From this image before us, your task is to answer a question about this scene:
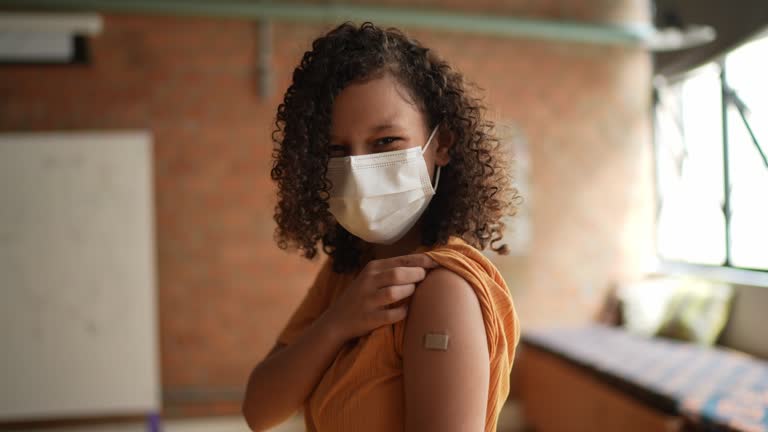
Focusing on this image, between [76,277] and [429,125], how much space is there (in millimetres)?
3373

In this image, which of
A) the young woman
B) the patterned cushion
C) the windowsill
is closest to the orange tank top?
the young woman

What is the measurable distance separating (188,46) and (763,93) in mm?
3764

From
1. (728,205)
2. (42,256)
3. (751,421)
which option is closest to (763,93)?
(728,205)

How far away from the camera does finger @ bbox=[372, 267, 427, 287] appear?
724mm

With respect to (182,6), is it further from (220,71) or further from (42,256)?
(42,256)

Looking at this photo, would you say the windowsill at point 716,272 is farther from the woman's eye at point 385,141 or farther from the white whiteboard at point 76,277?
the white whiteboard at point 76,277

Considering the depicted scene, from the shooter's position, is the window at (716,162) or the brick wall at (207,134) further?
the brick wall at (207,134)

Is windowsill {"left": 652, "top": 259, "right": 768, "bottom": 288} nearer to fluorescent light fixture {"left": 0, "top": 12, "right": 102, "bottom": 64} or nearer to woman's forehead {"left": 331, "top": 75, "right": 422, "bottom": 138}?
woman's forehead {"left": 331, "top": 75, "right": 422, "bottom": 138}

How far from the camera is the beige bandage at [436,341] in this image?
0.68m

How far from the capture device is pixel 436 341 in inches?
26.8

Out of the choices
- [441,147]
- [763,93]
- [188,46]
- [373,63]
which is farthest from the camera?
[188,46]

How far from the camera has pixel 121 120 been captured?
371cm

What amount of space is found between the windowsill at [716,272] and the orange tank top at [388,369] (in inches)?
137

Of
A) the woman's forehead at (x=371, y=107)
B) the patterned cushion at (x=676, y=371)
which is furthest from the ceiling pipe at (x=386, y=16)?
the woman's forehead at (x=371, y=107)
